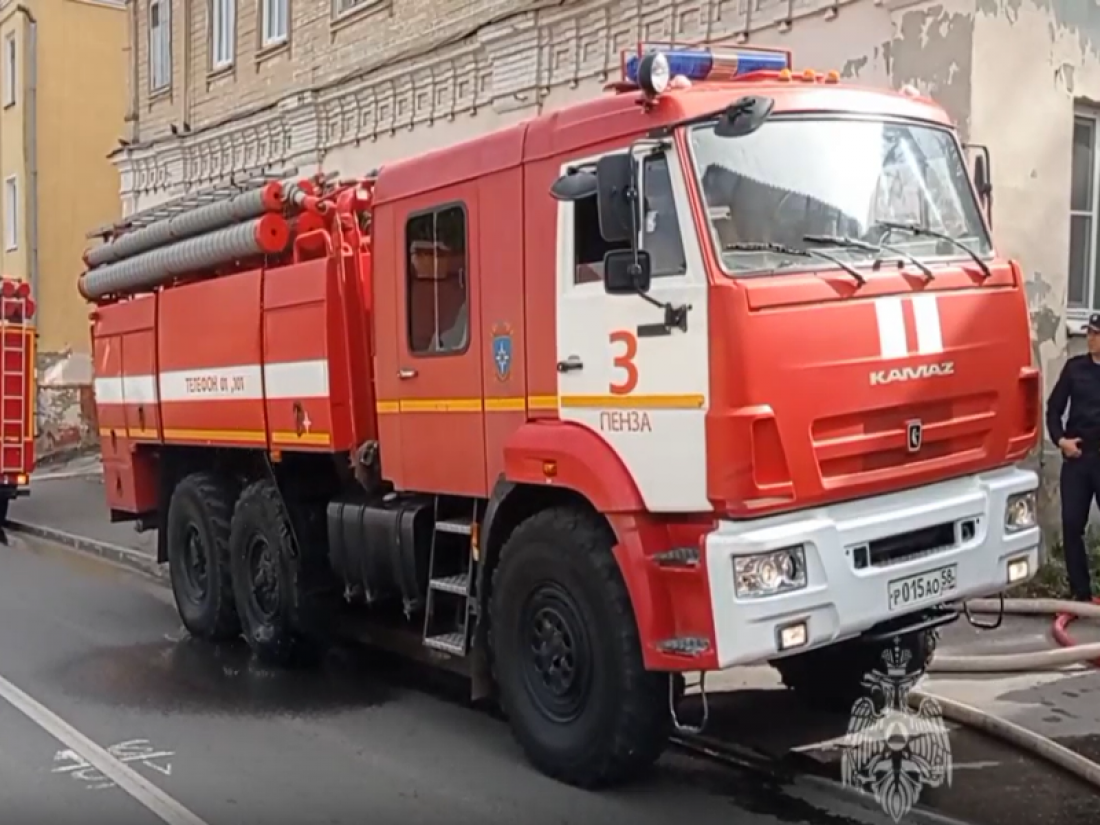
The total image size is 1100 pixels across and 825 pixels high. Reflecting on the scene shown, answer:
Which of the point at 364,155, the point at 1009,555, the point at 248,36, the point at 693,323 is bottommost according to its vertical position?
the point at 1009,555

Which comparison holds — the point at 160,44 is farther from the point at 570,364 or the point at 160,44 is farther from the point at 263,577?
the point at 570,364

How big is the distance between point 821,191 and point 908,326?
659 millimetres

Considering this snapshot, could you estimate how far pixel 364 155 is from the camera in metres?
15.9

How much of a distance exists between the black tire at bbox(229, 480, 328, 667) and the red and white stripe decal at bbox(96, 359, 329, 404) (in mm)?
649

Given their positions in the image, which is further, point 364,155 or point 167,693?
point 364,155

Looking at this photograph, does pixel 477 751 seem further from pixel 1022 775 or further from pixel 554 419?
pixel 1022 775

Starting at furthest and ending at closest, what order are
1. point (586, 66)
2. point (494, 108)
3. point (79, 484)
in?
point (79, 484)
point (494, 108)
point (586, 66)

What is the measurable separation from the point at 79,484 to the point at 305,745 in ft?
55.4

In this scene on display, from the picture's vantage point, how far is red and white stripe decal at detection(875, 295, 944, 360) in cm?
527

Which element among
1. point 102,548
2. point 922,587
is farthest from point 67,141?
point 922,587

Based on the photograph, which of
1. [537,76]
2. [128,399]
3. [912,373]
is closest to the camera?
[912,373]

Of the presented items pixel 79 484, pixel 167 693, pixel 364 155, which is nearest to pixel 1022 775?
pixel 167 693

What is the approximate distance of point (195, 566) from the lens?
948 cm

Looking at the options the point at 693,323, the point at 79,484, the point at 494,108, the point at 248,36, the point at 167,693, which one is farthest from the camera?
the point at 79,484
